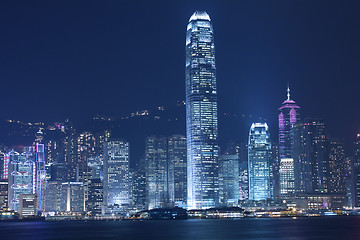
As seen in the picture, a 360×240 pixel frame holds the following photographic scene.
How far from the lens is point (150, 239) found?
14750cm

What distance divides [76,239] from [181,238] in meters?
26.1

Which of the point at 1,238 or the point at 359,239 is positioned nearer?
the point at 359,239

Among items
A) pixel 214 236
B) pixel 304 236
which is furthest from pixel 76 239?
pixel 304 236

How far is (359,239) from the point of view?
13450 centimetres

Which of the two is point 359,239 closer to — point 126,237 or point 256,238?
point 256,238

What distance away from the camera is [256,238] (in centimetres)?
14925

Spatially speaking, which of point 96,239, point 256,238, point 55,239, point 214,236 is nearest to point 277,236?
point 256,238

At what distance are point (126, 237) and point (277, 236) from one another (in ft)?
125

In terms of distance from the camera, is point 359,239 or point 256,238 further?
point 256,238

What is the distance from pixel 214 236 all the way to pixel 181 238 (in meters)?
8.98

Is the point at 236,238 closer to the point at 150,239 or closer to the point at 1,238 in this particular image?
the point at 150,239

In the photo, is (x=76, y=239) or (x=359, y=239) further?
(x=76, y=239)

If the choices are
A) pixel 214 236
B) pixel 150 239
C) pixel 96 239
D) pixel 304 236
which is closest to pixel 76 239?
pixel 96 239

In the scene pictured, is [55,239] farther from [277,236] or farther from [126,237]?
[277,236]
